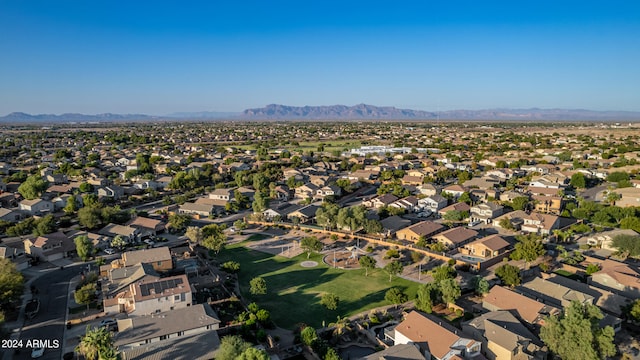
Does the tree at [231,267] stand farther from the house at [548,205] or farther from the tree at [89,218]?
the house at [548,205]

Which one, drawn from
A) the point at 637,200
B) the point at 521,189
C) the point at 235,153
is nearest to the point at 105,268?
the point at 521,189

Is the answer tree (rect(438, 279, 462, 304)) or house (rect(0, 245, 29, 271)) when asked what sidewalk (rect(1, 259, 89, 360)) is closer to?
house (rect(0, 245, 29, 271))

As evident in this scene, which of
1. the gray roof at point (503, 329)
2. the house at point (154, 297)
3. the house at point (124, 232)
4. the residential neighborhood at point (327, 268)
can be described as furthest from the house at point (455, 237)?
the house at point (124, 232)

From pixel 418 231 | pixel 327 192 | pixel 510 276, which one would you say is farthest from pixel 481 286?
pixel 327 192

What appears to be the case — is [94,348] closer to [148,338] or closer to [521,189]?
[148,338]

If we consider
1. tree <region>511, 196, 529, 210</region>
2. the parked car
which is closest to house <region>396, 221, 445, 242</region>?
tree <region>511, 196, 529, 210</region>
